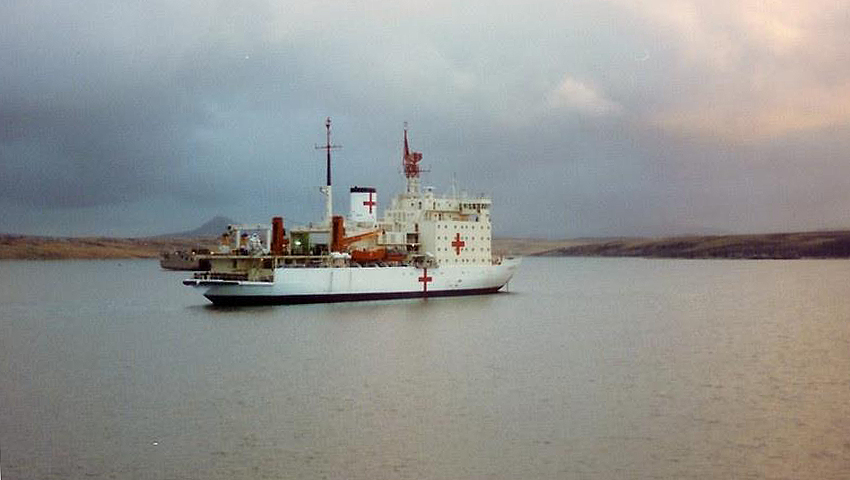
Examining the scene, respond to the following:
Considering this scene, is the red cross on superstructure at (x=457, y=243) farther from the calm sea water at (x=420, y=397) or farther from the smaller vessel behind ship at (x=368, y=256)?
the calm sea water at (x=420, y=397)

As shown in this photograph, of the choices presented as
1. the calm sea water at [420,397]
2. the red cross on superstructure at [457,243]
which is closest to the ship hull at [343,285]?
the red cross on superstructure at [457,243]

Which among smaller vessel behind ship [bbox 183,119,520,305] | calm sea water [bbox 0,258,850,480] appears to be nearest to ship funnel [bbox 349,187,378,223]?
smaller vessel behind ship [bbox 183,119,520,305]

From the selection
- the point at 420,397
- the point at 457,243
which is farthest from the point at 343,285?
the point at 420,397

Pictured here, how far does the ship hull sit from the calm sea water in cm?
159

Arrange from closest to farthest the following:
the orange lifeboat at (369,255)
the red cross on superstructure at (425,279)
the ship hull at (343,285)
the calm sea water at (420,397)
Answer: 1. the calm sea water at (420,397)
2. the ship hull at (343,285)
3. the orange lifeboat at (369,255)
4. the red cross on superstructure at (425,279)

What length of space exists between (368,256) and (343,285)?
195 centimetres

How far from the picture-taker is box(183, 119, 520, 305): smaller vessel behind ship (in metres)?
34.6

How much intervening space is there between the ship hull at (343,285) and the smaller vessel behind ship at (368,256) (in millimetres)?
37

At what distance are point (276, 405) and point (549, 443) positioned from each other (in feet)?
16.8

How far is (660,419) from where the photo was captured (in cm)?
1517

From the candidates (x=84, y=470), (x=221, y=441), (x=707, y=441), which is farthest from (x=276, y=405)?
(x=707, y=441)

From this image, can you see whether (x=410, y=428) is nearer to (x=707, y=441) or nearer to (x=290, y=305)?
(x=707, y=441)

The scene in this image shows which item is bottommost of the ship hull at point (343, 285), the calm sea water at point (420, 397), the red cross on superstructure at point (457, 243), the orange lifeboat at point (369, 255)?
the calm sea water at point (420, 397)

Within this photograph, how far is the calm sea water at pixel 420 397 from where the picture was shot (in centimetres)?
1260
